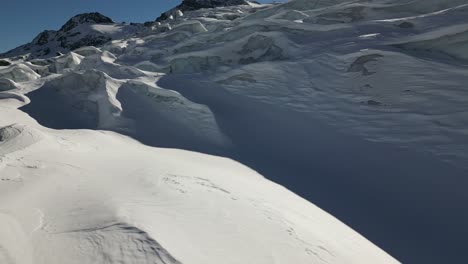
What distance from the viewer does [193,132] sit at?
45.6 feet

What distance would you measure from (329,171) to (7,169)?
8767 mm

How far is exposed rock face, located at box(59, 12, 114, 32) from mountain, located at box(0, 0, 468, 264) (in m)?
75.0

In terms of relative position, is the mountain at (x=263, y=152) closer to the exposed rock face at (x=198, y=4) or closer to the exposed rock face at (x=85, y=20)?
the exposed rock face at (x=198, y=4)

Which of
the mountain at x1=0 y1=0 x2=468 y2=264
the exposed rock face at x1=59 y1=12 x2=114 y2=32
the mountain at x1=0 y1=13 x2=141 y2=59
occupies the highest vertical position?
the exposed rock face at x1=59 y1=12 x2=114 y2=32

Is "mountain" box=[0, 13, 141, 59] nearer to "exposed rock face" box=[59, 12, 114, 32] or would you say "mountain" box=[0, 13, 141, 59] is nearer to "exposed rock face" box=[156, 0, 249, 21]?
"exposed rock face" box=[59, 12, 114, 32]

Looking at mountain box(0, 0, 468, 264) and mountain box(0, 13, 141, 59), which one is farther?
mountain box(0, 13, 141, 59)

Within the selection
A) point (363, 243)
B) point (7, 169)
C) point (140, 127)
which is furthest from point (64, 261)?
point (140, 127)

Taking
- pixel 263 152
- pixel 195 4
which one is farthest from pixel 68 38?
pixel 263 152

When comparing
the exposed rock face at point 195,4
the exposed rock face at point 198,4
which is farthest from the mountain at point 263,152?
the exposed rock face at point 198,4

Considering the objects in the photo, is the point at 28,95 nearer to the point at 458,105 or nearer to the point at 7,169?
the point at 7,169

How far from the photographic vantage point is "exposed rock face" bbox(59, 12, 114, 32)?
86562 mm

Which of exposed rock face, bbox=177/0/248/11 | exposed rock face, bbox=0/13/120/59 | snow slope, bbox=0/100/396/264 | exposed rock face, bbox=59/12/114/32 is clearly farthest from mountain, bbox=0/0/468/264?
exposed rock face, bbox=59/12/114/32

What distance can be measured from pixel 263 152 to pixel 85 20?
9087cm

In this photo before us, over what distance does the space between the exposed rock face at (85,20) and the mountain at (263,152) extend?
74978 millimetres
